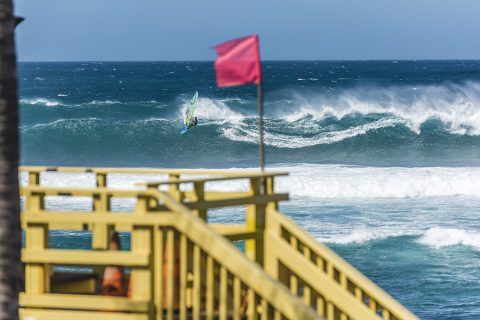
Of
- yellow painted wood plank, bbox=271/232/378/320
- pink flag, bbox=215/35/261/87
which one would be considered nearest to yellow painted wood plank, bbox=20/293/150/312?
yellow painted wood plank, bbox=271/232/378/320

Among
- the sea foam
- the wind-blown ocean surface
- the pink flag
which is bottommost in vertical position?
the sea foam

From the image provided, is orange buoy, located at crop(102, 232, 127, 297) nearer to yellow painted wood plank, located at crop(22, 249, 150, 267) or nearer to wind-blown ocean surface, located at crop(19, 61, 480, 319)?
yellow painted wood plank, located at crop(22, 249, 150, 267)

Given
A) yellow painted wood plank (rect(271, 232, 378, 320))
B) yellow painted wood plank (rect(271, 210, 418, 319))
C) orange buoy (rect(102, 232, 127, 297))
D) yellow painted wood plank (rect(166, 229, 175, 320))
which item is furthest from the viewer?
yellow painted wood plank (rect(271, 210, 418, 319))

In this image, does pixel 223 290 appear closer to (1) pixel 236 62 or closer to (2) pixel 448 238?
(1) pixel 236 62

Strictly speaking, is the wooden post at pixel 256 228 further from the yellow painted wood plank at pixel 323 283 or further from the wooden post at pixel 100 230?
the wooden post at pixel 100 230

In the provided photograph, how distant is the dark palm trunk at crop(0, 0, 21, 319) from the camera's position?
7316 mm

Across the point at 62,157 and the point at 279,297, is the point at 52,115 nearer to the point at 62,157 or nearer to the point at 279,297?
the point at 62,157

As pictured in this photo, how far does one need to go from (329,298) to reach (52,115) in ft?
185

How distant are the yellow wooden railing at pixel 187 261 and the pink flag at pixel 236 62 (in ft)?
2.53

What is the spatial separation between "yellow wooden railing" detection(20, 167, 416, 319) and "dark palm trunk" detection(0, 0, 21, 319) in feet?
4.54

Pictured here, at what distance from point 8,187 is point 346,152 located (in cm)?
4608

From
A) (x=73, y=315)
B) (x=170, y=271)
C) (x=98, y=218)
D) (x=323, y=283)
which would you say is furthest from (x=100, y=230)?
(x=323, y=283)

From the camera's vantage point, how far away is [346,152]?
53062 mm

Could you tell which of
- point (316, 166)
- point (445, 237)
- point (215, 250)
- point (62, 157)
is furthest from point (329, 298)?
point (62, 157)
